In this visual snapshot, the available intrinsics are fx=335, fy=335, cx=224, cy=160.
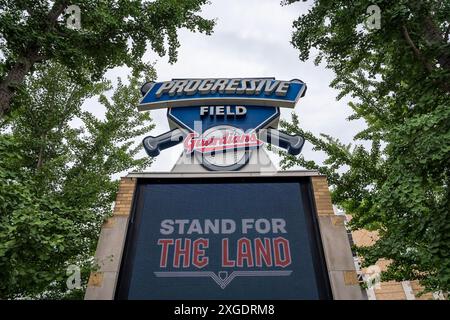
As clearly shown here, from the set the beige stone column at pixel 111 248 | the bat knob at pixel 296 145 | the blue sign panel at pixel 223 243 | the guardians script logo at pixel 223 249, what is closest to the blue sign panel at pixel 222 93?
the bat knob at pixel 296 145

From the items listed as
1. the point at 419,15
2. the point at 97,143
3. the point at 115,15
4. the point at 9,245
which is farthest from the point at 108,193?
the point at 419,15

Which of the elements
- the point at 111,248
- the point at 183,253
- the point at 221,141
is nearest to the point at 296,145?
the point at 221,141

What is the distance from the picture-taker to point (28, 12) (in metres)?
8.78

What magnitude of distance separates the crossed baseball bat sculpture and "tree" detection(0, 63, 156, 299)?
2.10 metres

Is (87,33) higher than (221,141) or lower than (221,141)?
higher

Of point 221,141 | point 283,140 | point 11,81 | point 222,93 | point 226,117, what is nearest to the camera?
point 11,81

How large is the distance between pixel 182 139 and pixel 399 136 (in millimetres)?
4880

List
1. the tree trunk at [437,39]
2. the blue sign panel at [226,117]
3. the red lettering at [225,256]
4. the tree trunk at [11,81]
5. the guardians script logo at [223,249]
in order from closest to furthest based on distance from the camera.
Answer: the guardians script logo at [223,249], the red lettering at [225,256], the tree trunk at [437,39], the tree trunk at [11,81], the blue sign panel at [226,117]

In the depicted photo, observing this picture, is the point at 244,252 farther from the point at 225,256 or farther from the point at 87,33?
the point at 87,33

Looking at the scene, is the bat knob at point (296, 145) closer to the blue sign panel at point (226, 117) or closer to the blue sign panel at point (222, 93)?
the blue sign panel at point (226, 117)

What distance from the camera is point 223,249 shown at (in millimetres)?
5836

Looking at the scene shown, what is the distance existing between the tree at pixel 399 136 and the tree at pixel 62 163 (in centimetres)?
582

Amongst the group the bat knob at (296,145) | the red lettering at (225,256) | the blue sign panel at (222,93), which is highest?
the blue sign panel at (222,93)

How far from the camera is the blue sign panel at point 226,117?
859 centimetres
